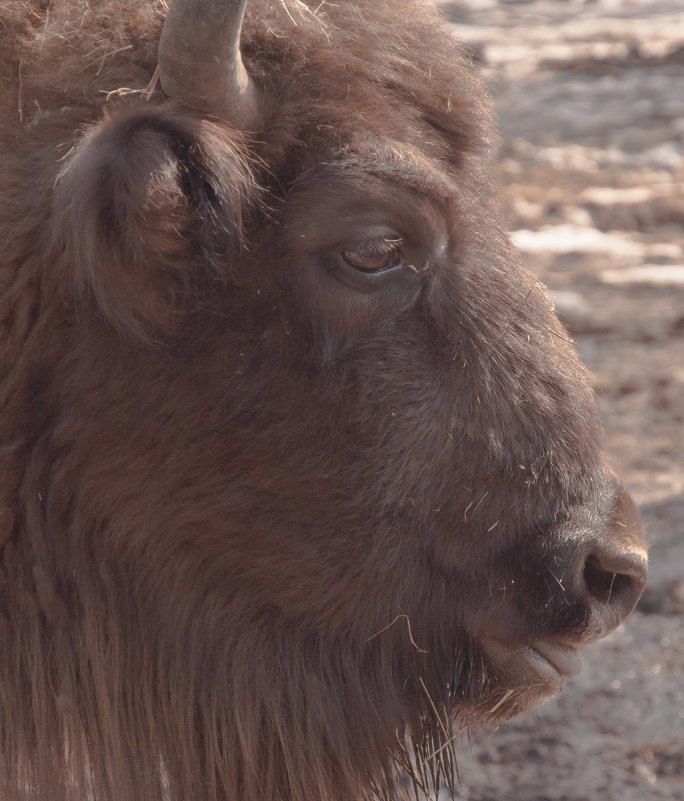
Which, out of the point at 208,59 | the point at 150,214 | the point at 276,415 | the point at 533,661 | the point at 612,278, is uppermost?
the point at 208,59

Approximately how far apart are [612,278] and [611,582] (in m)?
4.99

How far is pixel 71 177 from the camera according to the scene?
2.26m

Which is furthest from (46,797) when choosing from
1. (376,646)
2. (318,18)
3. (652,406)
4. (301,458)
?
(652,406)

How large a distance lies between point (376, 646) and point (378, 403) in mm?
598

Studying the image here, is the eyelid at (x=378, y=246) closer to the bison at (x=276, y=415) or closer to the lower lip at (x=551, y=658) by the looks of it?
the bison at (x=276, y=415)

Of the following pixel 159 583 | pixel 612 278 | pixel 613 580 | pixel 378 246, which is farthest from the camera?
pixel 612 278

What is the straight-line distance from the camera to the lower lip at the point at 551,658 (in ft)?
8.64

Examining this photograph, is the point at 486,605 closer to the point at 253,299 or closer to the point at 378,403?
the point at 378,403

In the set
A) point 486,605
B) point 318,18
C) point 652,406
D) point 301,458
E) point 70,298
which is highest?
point 318,18

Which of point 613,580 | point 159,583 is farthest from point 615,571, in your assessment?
point 159,583

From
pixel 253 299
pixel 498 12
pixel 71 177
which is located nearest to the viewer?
pixel 71 177

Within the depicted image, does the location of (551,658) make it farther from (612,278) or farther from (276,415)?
(612,278)

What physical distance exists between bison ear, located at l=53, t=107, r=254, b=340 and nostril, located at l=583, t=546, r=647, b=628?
1007 mm

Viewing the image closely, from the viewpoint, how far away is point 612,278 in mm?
7301
